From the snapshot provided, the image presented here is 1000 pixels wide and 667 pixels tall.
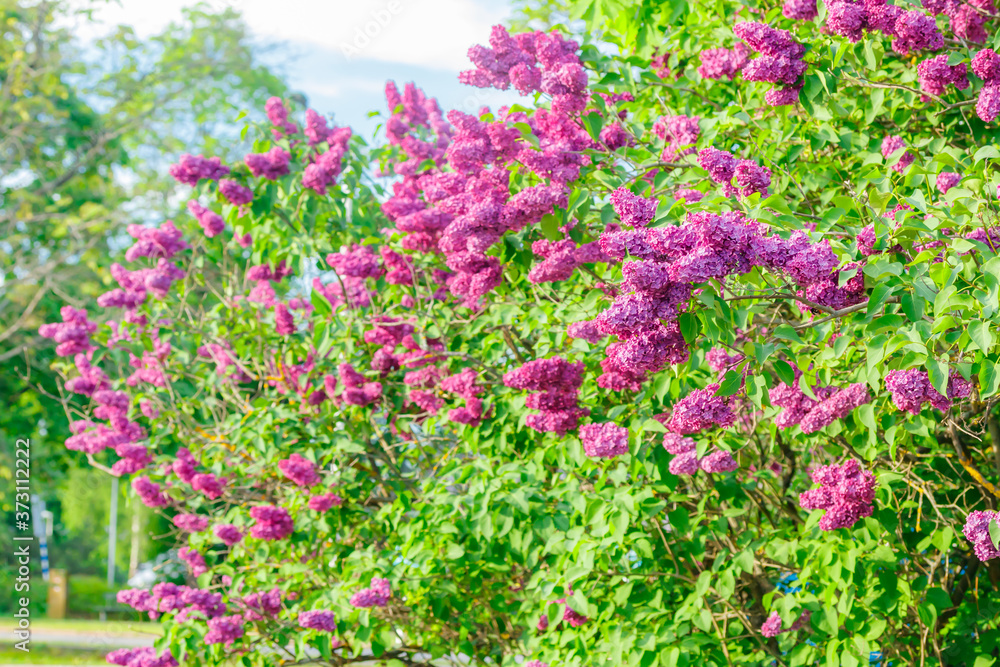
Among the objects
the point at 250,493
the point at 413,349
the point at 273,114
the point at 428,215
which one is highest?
the point at 273,114

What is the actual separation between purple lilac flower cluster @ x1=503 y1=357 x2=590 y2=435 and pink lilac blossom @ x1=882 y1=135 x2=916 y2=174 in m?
1.26

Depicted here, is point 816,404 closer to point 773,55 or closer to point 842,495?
point 842,495

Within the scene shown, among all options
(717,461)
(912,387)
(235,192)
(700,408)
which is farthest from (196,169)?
(912,387)

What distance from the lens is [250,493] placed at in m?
4.98

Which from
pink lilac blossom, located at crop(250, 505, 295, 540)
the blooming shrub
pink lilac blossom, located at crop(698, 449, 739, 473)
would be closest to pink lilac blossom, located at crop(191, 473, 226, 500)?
the blooming shrub

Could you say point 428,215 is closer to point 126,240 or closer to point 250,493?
point 250,493

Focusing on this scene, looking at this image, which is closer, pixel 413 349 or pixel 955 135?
pixel 955 135

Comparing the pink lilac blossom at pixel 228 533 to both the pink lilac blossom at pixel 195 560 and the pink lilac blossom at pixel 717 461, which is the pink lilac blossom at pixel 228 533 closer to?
the pink lilac blossom at pixel 195 560

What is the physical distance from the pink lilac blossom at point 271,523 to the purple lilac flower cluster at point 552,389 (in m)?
1.51

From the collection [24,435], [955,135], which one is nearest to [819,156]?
[955,135]

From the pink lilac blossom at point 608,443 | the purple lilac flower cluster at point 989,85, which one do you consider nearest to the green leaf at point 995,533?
the pink lilac blossom at point 608,443

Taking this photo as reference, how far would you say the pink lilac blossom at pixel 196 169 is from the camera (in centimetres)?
458

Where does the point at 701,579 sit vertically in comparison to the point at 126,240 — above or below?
below

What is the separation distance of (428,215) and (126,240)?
1297 centimetres
